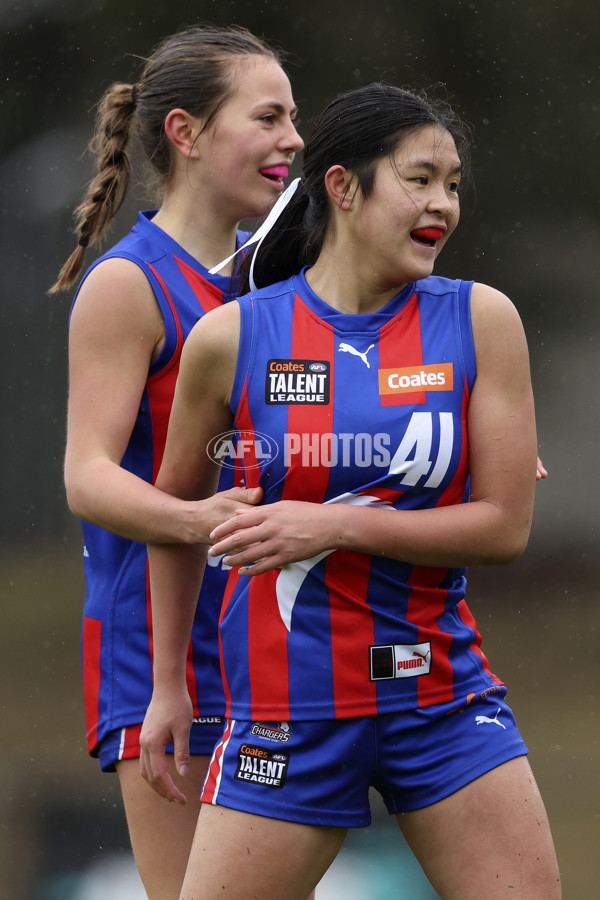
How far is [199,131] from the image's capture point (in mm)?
2113

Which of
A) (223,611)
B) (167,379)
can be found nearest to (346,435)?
(223,611)

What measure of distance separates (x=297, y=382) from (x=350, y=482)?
154 mm

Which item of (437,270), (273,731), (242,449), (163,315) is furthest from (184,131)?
(437,270)

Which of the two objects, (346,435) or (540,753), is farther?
(540,753)

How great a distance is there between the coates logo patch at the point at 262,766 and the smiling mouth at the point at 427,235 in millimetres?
733

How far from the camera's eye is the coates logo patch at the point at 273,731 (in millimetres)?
1658

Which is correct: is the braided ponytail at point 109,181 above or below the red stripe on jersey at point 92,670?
above

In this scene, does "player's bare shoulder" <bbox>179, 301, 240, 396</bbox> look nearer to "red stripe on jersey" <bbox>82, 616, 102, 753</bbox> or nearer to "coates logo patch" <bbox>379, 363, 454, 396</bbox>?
"coates logo patch" <bbox>379, 363, 454, 396</bbox>

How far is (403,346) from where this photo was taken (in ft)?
5.59

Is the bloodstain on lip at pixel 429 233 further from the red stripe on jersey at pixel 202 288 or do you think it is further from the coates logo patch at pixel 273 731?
the coates logo patch at pixel 273 731

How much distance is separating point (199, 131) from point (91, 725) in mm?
1036

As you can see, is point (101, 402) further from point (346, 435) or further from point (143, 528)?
point (346, 435)

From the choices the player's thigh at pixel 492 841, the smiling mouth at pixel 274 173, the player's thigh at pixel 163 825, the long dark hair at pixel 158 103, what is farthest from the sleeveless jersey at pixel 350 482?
the long dark hair at pixel 158 103

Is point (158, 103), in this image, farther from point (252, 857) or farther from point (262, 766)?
point (252, 857)
